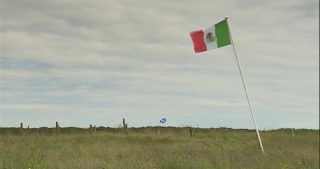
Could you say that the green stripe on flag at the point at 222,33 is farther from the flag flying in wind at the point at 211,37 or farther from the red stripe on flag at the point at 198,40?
the red stripe on flag at the point at 198,40

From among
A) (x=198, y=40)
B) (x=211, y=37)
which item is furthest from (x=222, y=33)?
(x=198, y=40)

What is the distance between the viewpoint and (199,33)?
17781 millimetres

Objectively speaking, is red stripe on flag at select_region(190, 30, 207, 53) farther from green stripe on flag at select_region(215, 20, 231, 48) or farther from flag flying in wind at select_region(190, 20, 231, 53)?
green stripe on flag at select_region(215, 20, 231, 48)

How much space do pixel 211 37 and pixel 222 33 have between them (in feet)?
1.67

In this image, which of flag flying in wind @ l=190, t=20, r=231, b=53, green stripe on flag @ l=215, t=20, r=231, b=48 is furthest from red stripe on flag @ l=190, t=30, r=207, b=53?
green stripe on flag @ l=215, t=20, r=231, b=48

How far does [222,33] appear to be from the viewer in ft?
57.6

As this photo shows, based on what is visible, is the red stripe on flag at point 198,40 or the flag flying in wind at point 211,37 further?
the red stripe on flag at point 198,40

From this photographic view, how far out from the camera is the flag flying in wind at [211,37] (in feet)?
57.3

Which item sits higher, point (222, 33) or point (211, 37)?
point (222, 33)

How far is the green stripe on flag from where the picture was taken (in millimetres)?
17438

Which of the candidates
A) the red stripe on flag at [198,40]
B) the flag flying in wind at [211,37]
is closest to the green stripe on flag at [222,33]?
the flag flying in wind at [211,37]

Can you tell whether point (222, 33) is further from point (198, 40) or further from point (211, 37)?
point (198, 40)

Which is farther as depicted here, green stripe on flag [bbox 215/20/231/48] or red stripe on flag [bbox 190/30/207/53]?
red stripe on flag [bbox 190/30/207/53]

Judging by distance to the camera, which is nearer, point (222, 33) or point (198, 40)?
point (222, 33)
